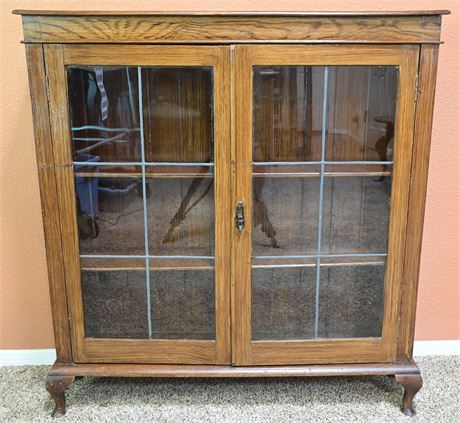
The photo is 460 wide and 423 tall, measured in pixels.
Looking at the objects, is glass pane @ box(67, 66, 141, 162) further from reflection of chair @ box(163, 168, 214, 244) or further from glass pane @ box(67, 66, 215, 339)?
reflection of chair @ box(163, 168, 214, 244)

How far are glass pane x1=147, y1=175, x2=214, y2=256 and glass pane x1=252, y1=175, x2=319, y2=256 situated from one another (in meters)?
0.12

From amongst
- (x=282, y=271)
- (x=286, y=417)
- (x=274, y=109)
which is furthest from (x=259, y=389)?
(x=274, y=109)

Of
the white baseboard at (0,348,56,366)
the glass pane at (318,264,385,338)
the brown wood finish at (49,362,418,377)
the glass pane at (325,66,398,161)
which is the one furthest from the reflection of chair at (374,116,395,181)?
the white baseboard at (0,348,56,366)

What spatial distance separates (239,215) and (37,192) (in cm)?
71

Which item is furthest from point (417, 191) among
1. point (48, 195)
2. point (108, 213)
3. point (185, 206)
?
point (48, 195)

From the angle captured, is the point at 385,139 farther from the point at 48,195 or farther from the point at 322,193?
the point at 48,195

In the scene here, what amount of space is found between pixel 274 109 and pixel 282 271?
0.43m

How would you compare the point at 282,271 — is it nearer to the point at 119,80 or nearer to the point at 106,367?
the point at 106,367

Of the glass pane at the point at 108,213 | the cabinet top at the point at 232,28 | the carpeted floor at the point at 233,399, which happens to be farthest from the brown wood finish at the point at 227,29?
the carpeted floor at the point at 233,399

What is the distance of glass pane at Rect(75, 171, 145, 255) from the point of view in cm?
134

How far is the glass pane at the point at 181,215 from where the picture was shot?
4.37ft

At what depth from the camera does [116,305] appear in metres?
1.40
